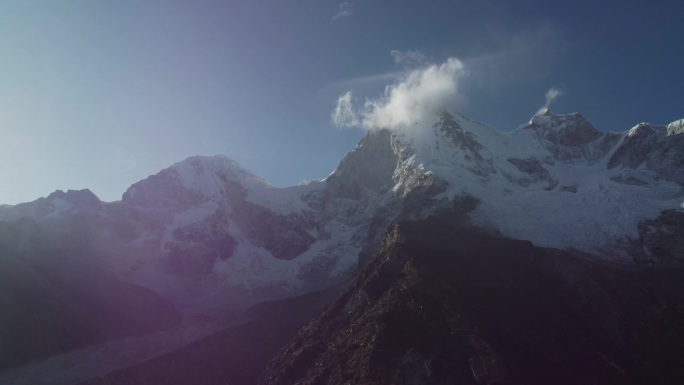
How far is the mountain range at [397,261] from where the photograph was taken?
59.2m

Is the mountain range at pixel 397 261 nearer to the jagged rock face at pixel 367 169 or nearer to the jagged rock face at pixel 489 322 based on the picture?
the jagged rock face at pixel 489 322

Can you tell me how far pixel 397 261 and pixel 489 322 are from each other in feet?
55.7

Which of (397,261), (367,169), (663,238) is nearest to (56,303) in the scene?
(397,261)

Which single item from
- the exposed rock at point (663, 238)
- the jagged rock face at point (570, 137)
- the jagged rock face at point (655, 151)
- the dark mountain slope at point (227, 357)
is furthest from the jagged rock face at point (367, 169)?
the exposed rock at point (663, 238)

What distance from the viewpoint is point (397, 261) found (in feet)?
244

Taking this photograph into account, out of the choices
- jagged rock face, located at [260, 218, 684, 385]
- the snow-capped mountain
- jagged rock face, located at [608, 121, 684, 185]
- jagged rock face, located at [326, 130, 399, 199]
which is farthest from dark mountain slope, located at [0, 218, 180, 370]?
jagged rock face, located at [608, 121, 684, 185]

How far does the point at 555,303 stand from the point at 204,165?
132m

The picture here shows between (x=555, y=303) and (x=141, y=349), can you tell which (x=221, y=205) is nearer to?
(x=141, y=349)

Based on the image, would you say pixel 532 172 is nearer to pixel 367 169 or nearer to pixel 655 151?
pixel 655 151

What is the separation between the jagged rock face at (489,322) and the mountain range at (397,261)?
0.25 m

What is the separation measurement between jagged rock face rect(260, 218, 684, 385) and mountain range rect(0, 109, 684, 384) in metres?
0.25

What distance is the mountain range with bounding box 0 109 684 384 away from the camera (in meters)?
59.2

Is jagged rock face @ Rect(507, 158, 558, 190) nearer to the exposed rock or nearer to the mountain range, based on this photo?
the mountain range

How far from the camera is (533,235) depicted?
9238 cm
